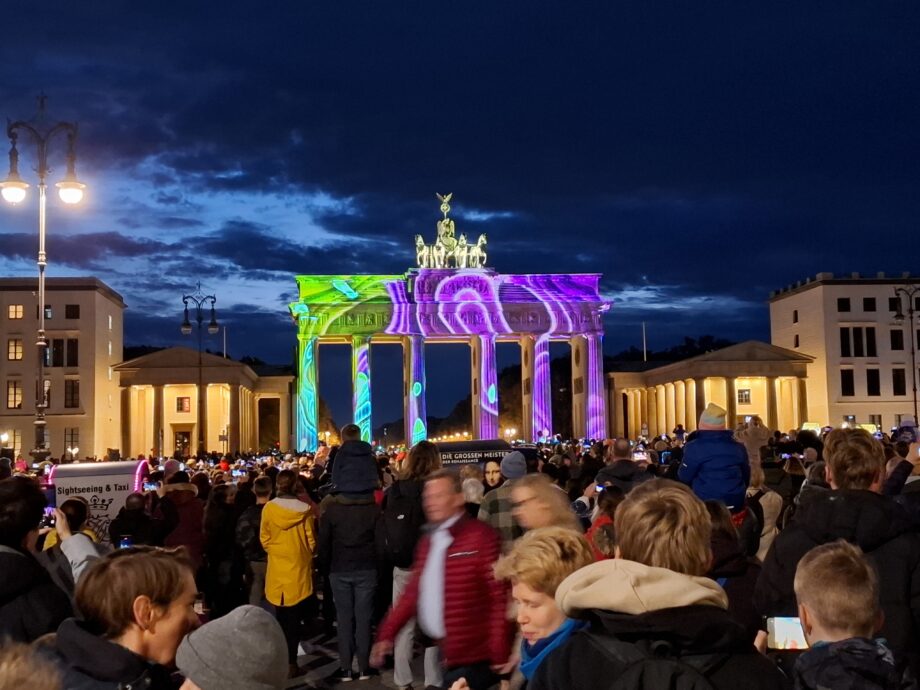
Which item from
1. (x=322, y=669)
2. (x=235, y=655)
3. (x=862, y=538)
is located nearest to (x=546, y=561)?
(x=235, y=655)

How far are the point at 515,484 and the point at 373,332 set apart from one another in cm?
6968

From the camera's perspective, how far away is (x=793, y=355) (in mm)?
81625

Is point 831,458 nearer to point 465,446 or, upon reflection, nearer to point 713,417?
point 713,417

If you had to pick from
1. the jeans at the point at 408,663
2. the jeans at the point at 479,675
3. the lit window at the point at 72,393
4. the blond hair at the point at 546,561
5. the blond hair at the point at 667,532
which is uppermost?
the lit window at the point at 72,393

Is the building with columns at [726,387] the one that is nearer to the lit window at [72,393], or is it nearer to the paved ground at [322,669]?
the lit window at [72,393]

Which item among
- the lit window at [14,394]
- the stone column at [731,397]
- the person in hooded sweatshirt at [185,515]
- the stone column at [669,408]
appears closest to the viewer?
the person in hooded sweatshirt at [185,515]

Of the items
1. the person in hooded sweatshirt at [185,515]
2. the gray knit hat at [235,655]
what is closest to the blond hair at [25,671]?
the gray knit hat at [235,655]

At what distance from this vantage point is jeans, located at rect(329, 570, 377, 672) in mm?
11523

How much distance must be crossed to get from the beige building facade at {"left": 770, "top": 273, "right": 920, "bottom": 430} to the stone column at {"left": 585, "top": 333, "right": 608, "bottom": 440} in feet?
61.9

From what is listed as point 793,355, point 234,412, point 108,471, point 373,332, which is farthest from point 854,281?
point 108,471

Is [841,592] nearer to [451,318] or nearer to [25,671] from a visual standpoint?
[25,671]

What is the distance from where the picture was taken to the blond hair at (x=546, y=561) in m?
4.82

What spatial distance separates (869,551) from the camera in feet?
19.6

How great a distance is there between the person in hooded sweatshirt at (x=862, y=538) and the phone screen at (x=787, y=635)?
790 mm
